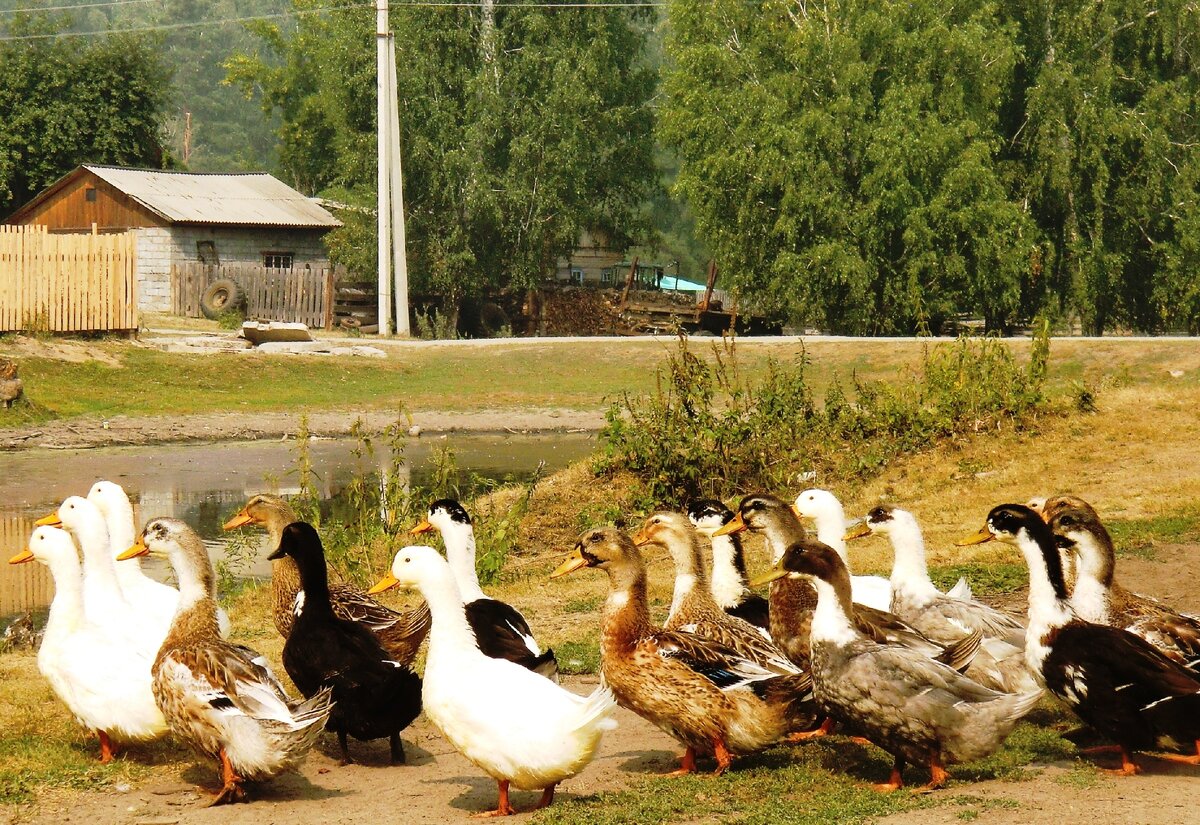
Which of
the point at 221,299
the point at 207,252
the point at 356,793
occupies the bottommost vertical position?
the point at 356,793

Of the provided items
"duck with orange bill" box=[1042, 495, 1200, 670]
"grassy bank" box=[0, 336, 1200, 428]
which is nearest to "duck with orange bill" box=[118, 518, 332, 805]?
"duck with orange bill" box=[1042, 495, 1200, 670]

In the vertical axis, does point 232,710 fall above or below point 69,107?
below

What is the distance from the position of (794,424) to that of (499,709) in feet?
34.2

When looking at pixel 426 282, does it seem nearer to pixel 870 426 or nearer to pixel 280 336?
pixel 280 336

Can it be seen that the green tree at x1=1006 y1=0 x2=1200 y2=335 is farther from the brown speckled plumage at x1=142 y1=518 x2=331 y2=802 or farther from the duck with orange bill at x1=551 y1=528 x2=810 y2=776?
the brown speckled plumage at x1=142 y1=518 x2=331 y2=802

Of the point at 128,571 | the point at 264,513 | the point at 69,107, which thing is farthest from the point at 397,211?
the point at 128,571

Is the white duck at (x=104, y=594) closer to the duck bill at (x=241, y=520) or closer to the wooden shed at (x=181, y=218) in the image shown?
the duck bill at (x=241, y=520)

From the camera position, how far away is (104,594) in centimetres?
843

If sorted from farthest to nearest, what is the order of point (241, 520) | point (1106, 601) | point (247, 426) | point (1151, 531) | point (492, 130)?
1. point (492, 130)
2. point (247, 426)
3. point (1151, 531)
4. point (241, 520)
5. point (1106, 601)

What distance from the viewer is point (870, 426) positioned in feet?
56.5

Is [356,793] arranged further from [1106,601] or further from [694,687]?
[1106,601]

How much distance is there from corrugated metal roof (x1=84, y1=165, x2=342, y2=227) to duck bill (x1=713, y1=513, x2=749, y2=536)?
39566 millimetres

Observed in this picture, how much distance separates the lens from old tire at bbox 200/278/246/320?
45.0 metres

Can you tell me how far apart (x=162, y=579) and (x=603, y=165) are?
1566 inches
